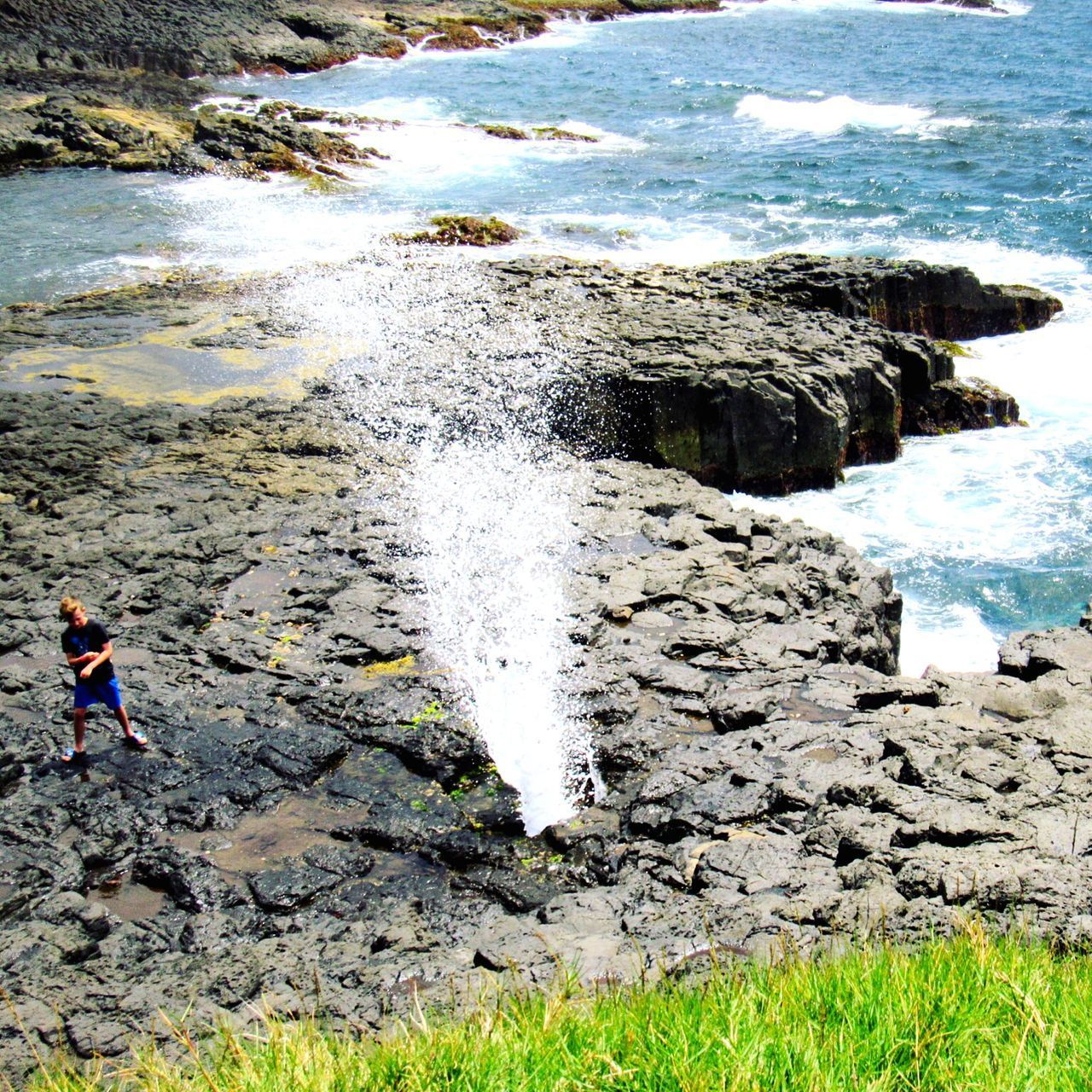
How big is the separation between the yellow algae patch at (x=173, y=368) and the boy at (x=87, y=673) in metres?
7.38

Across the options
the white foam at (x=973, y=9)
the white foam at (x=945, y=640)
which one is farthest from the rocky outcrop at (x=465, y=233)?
the white foam at (x=973, y=9)

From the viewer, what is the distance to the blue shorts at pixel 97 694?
8758 millimetres

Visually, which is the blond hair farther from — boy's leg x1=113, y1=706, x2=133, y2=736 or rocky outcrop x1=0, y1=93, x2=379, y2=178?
rocky outcrop x1=0, y1=93, x2=379, y2=178

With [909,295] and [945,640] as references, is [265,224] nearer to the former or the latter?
[909,295]

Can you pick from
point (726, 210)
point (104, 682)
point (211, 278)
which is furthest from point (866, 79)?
point (104, 682)

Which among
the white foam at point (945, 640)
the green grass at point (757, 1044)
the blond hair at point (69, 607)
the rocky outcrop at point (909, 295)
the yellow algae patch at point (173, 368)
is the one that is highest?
the rocky outcrop at point (909, 295)

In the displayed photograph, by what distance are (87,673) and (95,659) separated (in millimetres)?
140

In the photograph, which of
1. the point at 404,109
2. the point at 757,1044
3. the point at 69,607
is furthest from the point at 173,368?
the point at 404,109

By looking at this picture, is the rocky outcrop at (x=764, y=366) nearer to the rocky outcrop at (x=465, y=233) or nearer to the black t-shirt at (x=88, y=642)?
the rocky outcrop at (x=465, y=233)

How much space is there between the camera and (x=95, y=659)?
8781 mm

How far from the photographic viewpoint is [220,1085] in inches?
147

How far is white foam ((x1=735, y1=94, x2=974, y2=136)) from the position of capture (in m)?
40.9

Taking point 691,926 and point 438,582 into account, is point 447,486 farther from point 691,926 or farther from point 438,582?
point 691,926

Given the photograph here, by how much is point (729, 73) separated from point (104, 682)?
Result: 170 feet
